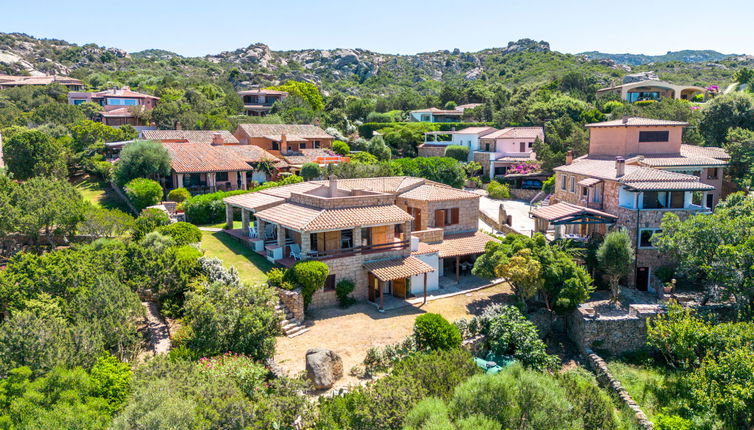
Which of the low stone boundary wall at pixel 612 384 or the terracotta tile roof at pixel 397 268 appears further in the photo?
the terracotta tile roof at pixel 397 268

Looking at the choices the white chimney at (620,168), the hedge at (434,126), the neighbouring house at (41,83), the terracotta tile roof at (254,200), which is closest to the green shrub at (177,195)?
the terracotta tile roof at (254,200)

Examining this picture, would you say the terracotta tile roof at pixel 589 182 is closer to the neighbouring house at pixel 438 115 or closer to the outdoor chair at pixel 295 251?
the outdoor chair at pixel 295 251

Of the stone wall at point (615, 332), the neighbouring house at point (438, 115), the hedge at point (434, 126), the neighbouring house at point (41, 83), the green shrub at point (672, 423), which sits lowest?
the green shrub at point (672, 423)

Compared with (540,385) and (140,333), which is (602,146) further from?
(140,333)

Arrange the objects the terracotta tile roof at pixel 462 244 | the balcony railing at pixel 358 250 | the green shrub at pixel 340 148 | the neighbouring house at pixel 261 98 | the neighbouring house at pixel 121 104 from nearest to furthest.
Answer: the balcony railing at pixel 358 250 → the terracotta tile roof at pixel 462 244 → the green shrub at pixel 340 148 → the neighbouring house at pixel 121 104 → the neighbouring house at pixel 261 98

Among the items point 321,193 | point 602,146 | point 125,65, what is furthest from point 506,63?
point 321,193

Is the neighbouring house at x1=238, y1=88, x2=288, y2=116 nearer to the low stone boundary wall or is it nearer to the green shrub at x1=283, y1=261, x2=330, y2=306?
the green shrub at x1=283, y1=261, x2=330, y2=306

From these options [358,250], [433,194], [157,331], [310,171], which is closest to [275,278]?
[358,250]
